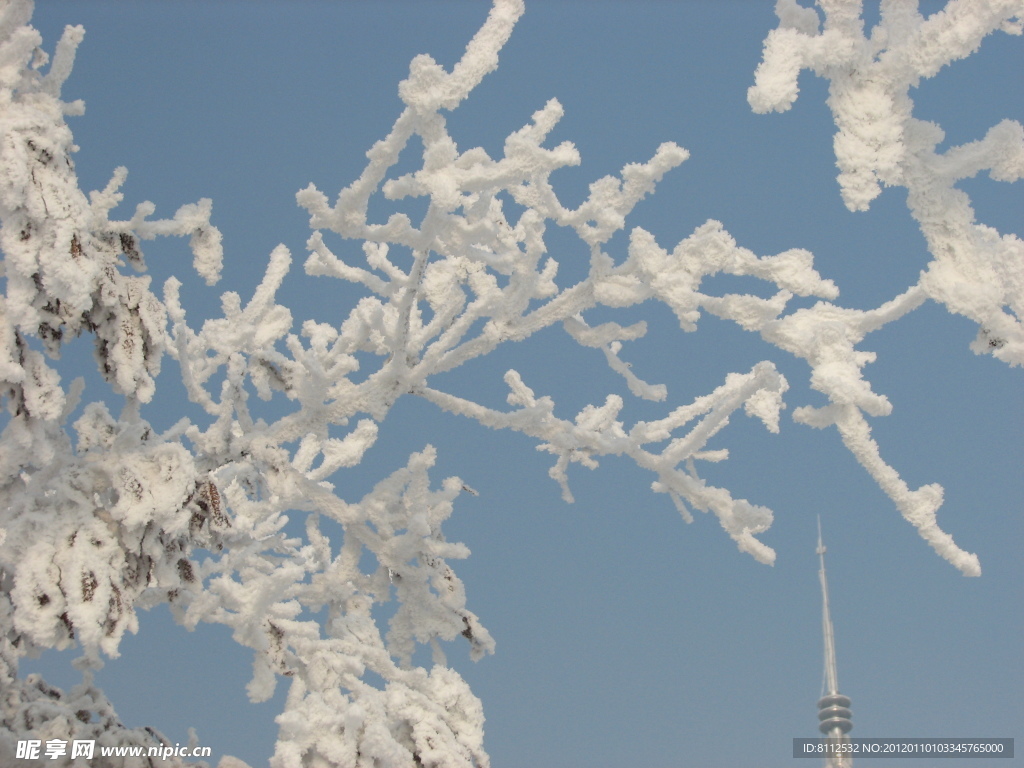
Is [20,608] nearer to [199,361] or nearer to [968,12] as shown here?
[199,361]

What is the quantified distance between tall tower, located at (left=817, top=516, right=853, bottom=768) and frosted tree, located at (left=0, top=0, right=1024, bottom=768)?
3974 centimetres

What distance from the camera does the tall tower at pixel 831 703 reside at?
4028cm

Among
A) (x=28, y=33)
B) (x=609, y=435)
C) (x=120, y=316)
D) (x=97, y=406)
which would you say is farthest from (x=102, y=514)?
(x=609, y=435)

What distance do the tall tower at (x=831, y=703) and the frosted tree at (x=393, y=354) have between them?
39738 millimetres

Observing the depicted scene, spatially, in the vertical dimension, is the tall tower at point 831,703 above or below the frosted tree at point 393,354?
above

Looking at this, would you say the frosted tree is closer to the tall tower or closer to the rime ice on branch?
the rime ice on branch

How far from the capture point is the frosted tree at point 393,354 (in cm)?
276

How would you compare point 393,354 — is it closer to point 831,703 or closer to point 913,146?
point 913,146

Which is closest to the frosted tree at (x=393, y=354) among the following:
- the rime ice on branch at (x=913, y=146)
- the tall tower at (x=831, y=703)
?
the rime ice on branch at (x=913, y=146)

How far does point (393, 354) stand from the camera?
387 cm

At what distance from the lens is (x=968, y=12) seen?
104 inches

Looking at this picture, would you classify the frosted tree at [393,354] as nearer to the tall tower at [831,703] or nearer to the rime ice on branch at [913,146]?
the rime ice on branch at [913,146]

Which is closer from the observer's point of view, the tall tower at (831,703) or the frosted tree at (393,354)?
the frosted tree at (393,354)

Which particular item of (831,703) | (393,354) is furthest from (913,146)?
(831,703)
